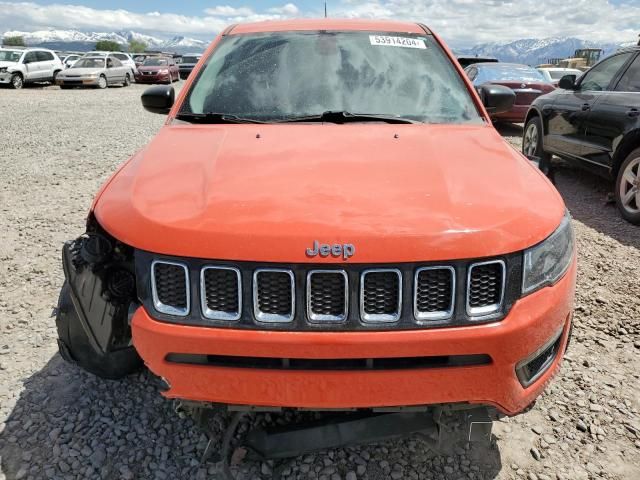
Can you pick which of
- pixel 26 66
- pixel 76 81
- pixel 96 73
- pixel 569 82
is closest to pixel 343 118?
pixel 569 82

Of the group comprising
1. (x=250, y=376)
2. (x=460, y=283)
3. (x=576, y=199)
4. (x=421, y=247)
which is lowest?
(x=576, y=199)

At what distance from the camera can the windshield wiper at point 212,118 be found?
8.90 feet

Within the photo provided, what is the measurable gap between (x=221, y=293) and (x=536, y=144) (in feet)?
23.1

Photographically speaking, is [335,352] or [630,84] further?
[630,84]

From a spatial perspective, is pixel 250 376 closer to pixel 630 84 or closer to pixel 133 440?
pixel 133 440

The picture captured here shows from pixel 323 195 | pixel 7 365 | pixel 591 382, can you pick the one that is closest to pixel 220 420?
pixel 323 195

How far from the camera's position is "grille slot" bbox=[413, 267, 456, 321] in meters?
1.67

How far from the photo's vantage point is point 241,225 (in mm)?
1705

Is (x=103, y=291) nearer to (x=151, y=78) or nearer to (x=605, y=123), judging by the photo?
(x=605, y=123)

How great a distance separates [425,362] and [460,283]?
0.94 feet

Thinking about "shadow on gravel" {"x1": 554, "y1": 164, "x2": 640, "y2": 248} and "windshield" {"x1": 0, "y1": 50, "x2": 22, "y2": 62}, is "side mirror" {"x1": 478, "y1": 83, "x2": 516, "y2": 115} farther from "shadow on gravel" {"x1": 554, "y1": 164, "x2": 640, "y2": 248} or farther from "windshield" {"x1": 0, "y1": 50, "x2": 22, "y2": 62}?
"windshield" {"x1": 0, "y1": 50, "x2": 22, "y2": 62}

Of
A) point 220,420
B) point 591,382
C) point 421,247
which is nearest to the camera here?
point 421,247

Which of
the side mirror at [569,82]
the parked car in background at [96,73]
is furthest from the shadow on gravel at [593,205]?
the parked car in background at [96,73]

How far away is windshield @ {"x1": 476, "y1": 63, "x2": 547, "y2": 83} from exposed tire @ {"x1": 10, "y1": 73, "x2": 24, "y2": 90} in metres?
19.9
